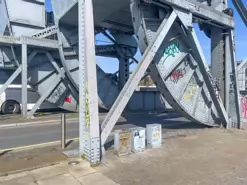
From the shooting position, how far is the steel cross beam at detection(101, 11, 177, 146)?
247 inches

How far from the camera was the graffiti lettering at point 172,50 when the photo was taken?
893 centimetres

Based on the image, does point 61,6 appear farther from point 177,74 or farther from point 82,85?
point 82,85

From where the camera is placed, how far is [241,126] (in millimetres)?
10875

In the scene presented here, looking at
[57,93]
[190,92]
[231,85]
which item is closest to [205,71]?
[190,92]

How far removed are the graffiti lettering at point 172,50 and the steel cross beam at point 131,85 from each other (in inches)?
43.6

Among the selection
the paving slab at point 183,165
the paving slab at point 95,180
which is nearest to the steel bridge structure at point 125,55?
the paving slab at point 95,180

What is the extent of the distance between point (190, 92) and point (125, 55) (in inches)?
477

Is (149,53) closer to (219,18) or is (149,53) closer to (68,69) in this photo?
(219,18)

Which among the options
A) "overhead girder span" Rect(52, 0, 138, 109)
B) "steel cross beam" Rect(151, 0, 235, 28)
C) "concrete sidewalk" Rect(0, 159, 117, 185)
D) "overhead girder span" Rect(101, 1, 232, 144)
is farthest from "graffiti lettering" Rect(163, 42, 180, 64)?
"concrete sidewalk" Rect(0, 159, 117, 185)

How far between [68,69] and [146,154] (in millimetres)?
11823

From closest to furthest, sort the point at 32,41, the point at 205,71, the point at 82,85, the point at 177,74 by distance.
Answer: the point at 82,85, the point at 177,74, the point at 205,71, the point at 32,41

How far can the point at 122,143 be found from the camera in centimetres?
639

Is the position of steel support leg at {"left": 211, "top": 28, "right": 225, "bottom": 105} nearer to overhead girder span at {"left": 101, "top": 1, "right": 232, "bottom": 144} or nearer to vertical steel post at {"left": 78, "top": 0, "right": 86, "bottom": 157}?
overhead girder span at {"left": 101, "top": 1, "right": 232, "bottom": 144}

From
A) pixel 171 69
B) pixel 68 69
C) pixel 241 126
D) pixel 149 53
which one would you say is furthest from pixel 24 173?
pixel 68 69
